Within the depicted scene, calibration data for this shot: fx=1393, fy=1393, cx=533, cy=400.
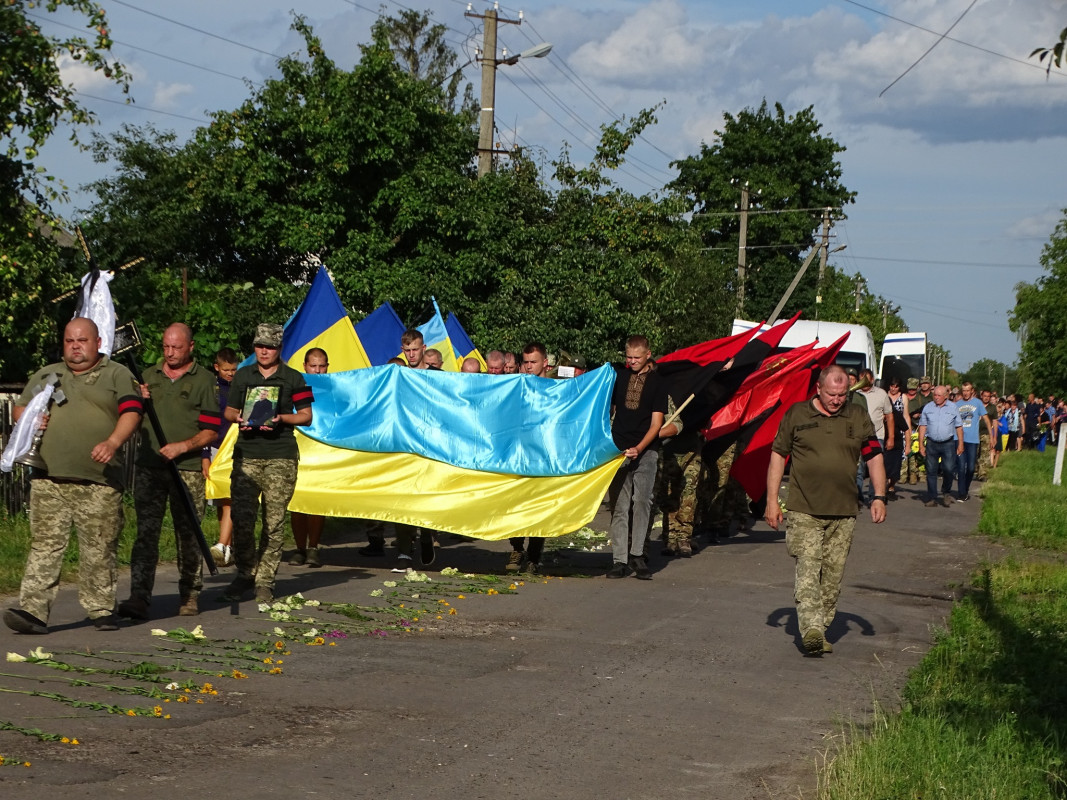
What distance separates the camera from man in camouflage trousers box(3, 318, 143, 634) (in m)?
8.51

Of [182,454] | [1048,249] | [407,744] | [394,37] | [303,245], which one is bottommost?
[407,744]

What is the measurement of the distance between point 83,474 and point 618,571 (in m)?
5.35

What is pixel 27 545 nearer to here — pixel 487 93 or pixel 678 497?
pixel 678 497

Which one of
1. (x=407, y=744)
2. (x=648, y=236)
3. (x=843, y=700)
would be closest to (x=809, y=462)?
(x=843, y=700)

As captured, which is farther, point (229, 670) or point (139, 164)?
point (139, 164)

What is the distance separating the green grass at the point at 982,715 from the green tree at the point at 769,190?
162 feet

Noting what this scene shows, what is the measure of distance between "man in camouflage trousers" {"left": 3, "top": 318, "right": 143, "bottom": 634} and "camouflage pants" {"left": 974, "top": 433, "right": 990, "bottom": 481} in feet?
80.4

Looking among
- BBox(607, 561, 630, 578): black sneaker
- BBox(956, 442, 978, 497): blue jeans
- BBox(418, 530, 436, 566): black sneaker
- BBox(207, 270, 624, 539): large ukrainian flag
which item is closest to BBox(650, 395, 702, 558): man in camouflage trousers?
BBox(607, 561, 630, 578): black sneaker

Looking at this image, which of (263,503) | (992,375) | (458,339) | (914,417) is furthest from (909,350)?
(992,375)

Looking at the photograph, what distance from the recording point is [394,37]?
53812 mm

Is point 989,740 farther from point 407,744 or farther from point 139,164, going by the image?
point 139,164

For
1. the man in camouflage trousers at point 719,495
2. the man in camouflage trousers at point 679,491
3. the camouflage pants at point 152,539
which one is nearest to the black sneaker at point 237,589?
the camouflage pants at point 152,539

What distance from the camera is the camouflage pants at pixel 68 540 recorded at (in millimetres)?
8430

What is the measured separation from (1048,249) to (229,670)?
60.2 metres
